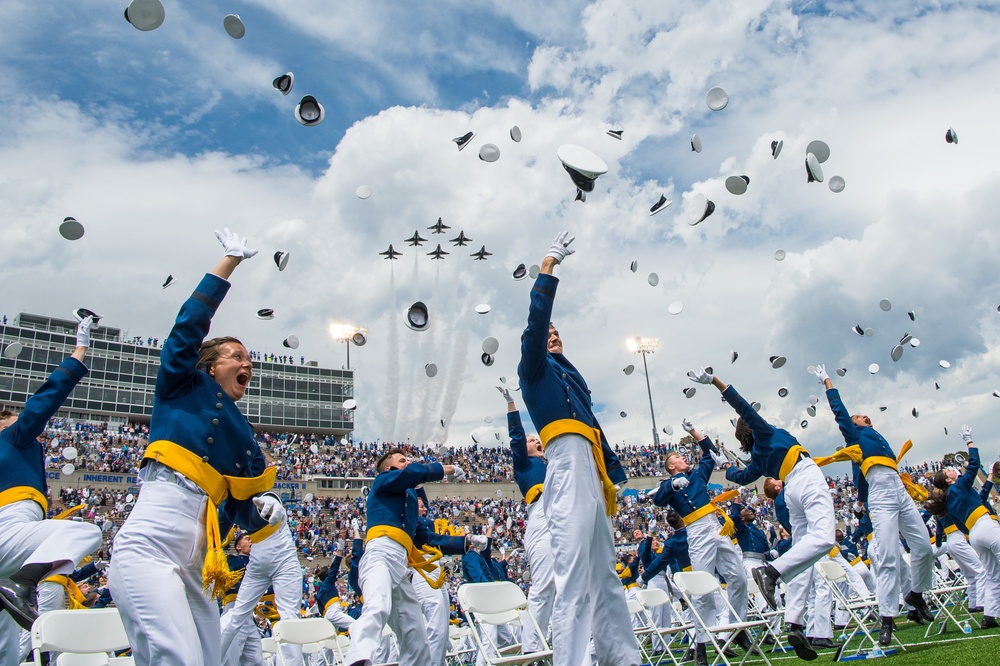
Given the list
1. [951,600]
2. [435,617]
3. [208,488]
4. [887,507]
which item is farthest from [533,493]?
[951,600]

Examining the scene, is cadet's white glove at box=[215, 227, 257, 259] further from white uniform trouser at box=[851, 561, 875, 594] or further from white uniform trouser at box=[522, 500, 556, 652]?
white uniform trouser at box=[851, 561, 875, 594]

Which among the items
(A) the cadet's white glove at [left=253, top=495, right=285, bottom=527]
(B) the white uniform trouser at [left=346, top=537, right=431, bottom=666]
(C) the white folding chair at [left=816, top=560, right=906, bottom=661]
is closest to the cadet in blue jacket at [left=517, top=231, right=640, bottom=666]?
(A) the cadet's white glove at [left=253, top=495, right=285, bottom=527]

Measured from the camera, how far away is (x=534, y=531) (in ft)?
29.9

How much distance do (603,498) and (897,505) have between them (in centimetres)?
585

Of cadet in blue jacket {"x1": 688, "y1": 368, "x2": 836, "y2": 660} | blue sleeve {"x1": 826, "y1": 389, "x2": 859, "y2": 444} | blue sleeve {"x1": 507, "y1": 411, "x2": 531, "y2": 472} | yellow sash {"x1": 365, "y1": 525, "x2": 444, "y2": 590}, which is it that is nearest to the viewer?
cadet in blue jacket {"x1": 688, "y1": 368, "x2": 836, "y2": 660}

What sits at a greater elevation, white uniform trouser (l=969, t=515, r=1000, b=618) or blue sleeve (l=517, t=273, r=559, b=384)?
blue sleeve (l=517, t=273, r=559, b=384)

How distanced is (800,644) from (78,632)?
5.92m

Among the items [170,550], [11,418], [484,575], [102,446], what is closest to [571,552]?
[170,550]

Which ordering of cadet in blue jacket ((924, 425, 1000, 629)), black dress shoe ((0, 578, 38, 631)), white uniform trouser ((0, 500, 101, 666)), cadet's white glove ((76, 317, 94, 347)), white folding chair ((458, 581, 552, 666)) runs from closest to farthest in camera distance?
1. black dress shoe ((0, 578, 38, 631))
2. white uniform trouser ((0, 500, 101, 666))
3. cadet's white glove ((76, 317, 94, 347))
4. white folding chair ((458, 581, 552, 666))
5. cadet in blue jacket ((924, 425, 1000, 629))

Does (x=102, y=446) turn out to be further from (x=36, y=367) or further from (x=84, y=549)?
(x=84, y=549)

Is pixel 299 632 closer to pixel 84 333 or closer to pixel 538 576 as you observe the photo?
pixel 538 576

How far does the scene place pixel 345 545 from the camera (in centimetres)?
3412

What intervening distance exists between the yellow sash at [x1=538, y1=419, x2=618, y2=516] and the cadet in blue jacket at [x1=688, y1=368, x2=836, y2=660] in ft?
7.23

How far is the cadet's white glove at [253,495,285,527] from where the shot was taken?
13.8 ft
